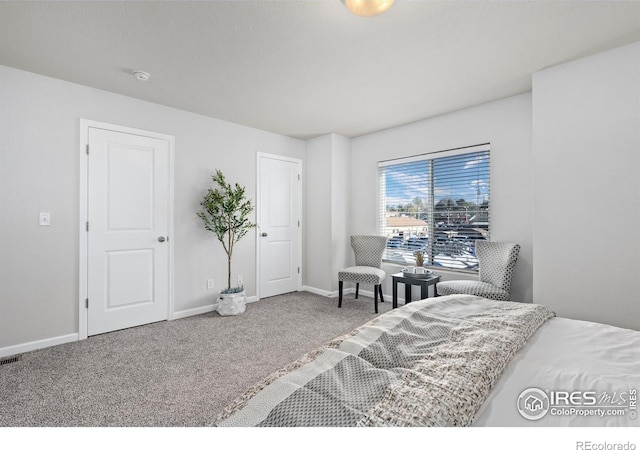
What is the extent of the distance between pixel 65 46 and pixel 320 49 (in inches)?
75.7

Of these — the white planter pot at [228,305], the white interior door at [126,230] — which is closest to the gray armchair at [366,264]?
the white planter pot at [228,305]

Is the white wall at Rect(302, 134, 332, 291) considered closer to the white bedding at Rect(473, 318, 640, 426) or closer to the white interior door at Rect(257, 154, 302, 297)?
the white interior door at Rect(257, 154, 302, 297)

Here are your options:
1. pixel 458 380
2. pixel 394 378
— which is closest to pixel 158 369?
pixel 394 378

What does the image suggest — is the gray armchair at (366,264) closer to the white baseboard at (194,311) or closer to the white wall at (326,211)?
the white wall at (326,211)

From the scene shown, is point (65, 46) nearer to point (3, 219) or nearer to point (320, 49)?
point (3, 219)

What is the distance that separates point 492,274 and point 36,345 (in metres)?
4.39

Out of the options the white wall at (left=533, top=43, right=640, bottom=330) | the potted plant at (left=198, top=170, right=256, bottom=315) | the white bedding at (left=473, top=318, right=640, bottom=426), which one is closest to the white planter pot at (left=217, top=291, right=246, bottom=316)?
the potted plant at (left=198, top=170, right=256, bottom=315)

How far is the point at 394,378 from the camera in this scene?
94 centimetres

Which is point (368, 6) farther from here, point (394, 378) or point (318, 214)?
point (318, 214)

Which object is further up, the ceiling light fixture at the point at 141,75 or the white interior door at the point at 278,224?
the ceiling light fixture at the point at 141,75

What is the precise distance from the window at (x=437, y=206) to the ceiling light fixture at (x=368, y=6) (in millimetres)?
2242

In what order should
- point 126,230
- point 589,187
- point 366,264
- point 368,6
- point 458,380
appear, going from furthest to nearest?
point 366,264, point 126,230, point 589,187, point 368,6, point 458,380

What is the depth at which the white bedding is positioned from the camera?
2.58ft

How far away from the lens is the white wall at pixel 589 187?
2.15 meters
